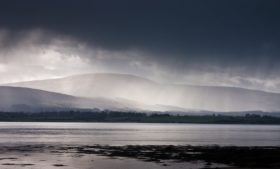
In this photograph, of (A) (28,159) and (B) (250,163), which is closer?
(B) (250,163)

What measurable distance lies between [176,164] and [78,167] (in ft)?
42.5

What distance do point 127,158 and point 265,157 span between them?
20931 millimetres

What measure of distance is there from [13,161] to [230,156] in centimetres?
3318

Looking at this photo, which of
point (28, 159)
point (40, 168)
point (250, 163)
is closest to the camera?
point (40, 168)

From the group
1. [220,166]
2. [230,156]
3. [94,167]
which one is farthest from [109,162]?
[230,156]

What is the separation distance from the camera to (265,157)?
75.1m

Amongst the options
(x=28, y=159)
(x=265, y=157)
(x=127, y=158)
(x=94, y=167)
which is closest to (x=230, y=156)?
(x=265, y=157)

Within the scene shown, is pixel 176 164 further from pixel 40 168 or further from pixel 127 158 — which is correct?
pixel 40 168

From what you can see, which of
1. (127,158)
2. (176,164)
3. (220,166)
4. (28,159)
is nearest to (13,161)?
(28,159)

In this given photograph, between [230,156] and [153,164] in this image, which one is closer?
[153,164]

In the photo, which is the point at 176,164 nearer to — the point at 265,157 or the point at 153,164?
the point at 153,164

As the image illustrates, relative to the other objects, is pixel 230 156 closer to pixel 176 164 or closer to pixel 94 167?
pixel 176 164

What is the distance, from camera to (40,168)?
62.0 meters

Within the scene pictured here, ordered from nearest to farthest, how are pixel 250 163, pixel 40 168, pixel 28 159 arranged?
pixel 40 168
pixel 250 163
pixel 28 159
